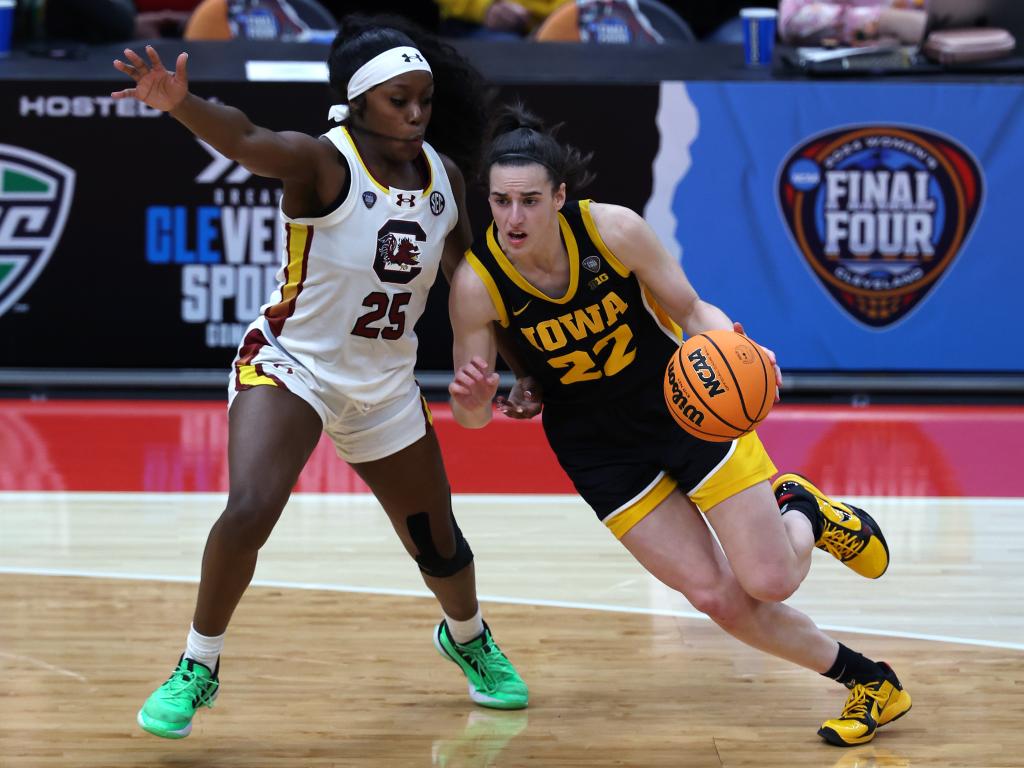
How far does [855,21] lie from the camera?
28.2ft

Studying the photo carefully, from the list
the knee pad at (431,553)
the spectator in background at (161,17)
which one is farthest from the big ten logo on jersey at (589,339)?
the spectator in background at (161,17)

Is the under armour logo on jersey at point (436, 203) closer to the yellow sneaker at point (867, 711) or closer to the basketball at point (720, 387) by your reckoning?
the basketball at point (720, 387)

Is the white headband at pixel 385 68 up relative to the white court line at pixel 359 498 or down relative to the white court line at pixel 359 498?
up

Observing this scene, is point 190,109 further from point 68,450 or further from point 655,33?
point 655,33

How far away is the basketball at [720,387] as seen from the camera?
3.68 m

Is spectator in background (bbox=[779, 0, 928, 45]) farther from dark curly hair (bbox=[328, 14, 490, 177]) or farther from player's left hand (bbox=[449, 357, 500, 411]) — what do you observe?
player's left hand (bbox=[449, 357, 500, 411])

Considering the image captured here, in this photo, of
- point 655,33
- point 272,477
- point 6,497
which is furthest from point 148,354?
point 272,477

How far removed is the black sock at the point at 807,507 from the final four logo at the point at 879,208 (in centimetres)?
412

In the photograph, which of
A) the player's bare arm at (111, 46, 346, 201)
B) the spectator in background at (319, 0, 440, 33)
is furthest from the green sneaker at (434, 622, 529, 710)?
the spectator in background at (319, 0, 440, 33)

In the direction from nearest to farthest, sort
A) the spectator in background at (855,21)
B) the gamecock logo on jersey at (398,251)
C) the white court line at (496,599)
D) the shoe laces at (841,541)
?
1. the gamecock logo on jersey at (398,251)
2. the shoe laces at (841,541)
3. the white court line at (496,599)
4. the spectator in background at (855,21)

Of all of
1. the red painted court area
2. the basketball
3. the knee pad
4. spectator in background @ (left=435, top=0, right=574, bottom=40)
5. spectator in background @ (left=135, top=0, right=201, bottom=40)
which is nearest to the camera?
the basketball

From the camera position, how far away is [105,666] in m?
4.53

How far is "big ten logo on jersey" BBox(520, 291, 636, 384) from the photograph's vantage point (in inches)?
158

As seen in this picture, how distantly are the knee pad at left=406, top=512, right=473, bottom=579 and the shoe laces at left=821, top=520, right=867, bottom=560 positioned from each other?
1.00 meters
